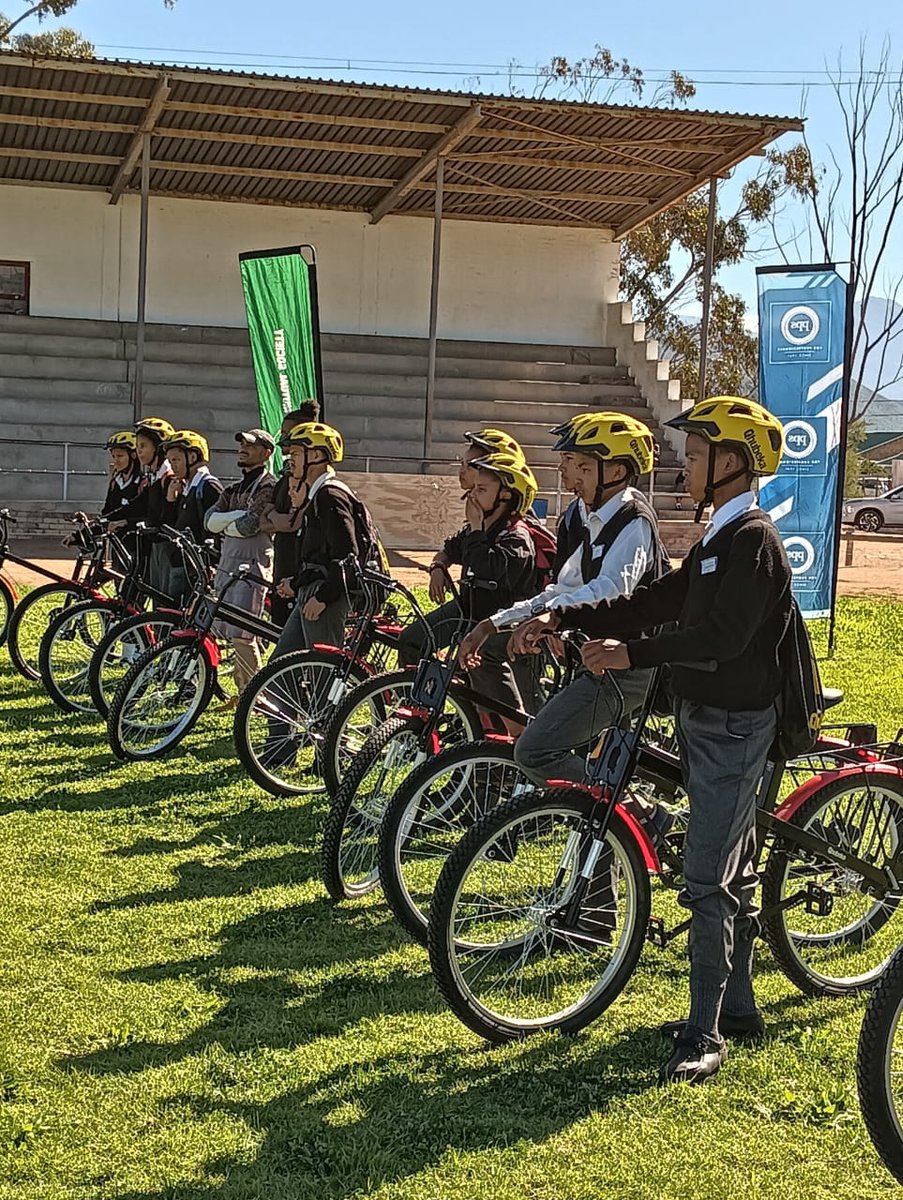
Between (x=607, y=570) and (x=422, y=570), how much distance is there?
31.9 ft

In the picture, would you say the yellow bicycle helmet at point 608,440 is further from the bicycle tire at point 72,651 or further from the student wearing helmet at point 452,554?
the bicycle tire at point 72,651

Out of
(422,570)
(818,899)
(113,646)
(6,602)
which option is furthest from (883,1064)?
(422,570)

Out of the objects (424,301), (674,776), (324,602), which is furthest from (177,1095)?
(424,301)

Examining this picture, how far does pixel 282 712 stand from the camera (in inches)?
290

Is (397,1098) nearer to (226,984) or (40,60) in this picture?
(226,984)

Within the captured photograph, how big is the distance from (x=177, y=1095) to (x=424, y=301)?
26.4 meters

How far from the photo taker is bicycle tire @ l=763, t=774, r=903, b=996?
4840 millimetres

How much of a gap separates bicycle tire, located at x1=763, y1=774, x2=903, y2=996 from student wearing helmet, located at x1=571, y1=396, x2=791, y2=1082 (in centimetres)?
48

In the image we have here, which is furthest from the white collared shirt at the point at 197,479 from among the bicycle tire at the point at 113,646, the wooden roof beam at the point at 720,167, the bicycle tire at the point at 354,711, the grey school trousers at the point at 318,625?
the wooden roof beam at the point at 720,167

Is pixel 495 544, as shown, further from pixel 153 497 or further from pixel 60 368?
pixel 60 368

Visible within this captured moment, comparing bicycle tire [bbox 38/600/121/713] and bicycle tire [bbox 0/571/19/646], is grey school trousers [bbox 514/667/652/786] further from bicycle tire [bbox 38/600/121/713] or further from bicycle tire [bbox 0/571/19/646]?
bicycle tire [bbox 0/571/19/646]

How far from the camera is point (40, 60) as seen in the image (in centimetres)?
1928

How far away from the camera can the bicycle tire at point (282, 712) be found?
7.27 m

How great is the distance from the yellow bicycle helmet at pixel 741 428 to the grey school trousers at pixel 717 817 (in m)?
0.75
